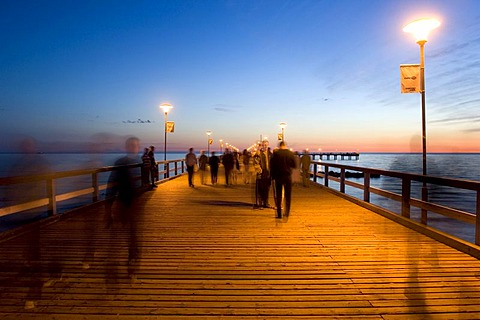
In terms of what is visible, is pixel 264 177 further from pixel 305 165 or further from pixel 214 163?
pixel 214 163

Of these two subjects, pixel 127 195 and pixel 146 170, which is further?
pixel 146 170

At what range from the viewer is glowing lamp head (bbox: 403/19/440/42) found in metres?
7.18

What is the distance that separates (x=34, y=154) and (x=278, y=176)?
479 centimetres

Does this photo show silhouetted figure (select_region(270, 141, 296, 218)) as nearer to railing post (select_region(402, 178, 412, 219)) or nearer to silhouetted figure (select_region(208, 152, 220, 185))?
railing post (select_region(402, 178, 412, 219))

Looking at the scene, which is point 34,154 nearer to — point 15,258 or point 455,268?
point 15,258

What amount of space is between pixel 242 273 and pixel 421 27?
6.19 m

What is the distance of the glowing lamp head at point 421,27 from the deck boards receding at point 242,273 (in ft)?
13.1

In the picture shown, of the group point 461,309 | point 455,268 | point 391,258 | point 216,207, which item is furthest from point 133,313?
point 216,207

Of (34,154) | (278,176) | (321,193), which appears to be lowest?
(321,193)

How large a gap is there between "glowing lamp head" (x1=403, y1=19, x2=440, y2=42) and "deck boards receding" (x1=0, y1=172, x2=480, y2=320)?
13.1 ft

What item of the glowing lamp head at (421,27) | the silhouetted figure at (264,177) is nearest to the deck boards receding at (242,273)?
the silhouetted figure at (264,177)

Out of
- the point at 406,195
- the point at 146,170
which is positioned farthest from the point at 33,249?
the point at 146,170

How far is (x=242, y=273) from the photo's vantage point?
4.55 metres

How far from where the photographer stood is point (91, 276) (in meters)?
4.42
